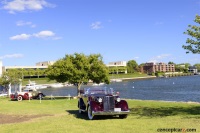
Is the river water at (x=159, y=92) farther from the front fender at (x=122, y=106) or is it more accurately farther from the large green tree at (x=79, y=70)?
the front fender at (x=122, y=106)

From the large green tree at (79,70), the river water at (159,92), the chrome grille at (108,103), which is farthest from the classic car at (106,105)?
the river water at (159,92)

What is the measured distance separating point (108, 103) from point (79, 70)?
26.6 metres

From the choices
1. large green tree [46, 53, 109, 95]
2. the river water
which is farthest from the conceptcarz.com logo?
the river water

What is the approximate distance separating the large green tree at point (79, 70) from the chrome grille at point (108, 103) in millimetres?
25640

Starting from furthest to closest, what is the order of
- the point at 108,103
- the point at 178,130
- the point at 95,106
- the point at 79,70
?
the point at 79,70 < the point at 108,103 < the point at 95,106 < the point at 178,130

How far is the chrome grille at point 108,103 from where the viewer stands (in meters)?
15.9

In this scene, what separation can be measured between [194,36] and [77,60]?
28070 millimetres

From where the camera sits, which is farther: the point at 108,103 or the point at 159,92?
the point at 159,92

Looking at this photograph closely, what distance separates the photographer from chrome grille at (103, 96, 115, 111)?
15.9m

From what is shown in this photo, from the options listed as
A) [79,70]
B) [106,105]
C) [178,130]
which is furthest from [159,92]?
[178,130]

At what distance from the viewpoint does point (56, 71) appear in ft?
139

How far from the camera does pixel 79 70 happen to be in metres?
42.3

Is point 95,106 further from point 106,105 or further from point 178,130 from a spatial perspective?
point 178,130

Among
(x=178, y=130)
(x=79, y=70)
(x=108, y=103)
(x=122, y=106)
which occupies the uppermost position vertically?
(x=79, y=70)
